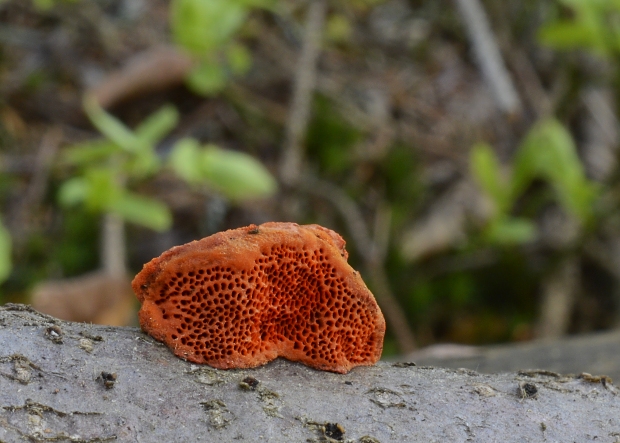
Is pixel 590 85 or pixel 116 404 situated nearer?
pixel 116 404

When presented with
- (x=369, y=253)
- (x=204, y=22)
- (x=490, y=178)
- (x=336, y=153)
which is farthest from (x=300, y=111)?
(x=490, y=178)

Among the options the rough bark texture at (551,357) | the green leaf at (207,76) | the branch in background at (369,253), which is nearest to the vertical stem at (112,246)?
the green leaf at (207,76)

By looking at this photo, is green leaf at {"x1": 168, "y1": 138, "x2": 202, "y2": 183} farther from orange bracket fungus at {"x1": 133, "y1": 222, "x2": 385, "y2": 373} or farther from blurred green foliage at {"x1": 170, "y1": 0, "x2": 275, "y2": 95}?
orange bracket fungus at {"x1": 133, "y1": 222, "x2": 385, "y2": 373}

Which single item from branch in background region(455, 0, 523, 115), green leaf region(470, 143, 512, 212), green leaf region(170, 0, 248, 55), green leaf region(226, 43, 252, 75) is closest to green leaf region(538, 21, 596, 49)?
branch in background region(455, 0, 523, 115)

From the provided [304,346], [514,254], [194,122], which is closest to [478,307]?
[514,254]

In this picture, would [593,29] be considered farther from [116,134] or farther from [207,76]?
[116,134]

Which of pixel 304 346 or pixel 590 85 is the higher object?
pixel 590 85

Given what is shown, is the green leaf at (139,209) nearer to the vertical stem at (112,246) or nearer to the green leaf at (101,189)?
the green leaf at (101,189)

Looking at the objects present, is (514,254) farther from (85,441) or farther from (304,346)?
(85,441)
